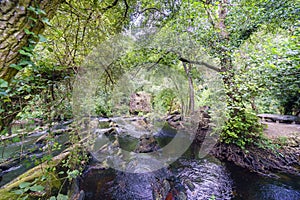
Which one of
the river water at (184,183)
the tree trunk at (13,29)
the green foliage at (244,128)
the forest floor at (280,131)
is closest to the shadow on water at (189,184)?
the river water at (184,183)

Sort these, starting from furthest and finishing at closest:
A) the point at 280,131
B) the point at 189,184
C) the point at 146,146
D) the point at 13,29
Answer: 1. the point at 146,146
2. the point at 280,131
3. the point at 189,184
4. the point at 13,29

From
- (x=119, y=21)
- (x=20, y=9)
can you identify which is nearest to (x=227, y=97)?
(x=119, y=21)

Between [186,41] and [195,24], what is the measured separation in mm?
888

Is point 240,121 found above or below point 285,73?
below

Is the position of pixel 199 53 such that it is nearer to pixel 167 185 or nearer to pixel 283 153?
pixel 283 153

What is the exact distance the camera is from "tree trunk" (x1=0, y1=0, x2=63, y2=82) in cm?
74

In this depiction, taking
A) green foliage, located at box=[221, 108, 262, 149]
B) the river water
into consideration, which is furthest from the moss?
green foliage, located at box=[221, 108, 262, 149]

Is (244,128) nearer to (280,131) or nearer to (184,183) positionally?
(280,131)

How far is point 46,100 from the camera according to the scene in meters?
1.60

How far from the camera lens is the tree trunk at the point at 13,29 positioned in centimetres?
74

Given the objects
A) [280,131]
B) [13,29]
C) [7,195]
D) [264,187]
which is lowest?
[264,187]

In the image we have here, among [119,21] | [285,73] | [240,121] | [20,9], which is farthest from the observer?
[240,121]

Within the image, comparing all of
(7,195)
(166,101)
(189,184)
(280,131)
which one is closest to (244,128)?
(280,131)

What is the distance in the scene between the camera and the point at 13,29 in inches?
30.1
